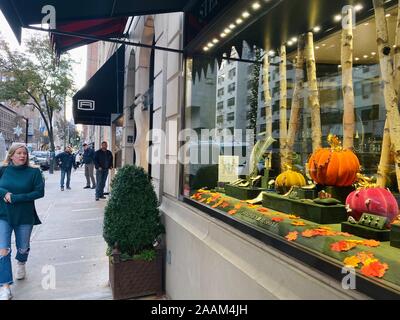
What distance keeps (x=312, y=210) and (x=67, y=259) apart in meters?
4.69

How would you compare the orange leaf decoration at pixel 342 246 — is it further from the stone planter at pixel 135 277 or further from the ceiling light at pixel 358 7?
the stone planter at pixel 135 277

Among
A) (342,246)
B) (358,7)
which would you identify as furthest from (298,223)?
(358,7)

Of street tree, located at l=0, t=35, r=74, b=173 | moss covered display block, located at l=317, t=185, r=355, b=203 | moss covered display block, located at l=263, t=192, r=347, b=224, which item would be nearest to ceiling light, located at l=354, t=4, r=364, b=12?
moss covered display block, located at l=317, t=185, r=355, b=203

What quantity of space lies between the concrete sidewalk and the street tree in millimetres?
17890

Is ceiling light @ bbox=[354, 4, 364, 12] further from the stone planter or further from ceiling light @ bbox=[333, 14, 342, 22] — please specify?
the stone planter

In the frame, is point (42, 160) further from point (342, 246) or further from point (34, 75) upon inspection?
point (342, 246)

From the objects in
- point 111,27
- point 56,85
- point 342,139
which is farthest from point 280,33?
point 56,85

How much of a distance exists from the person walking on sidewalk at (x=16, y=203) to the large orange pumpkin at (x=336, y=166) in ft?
11.9

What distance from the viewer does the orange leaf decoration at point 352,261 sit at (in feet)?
5.82

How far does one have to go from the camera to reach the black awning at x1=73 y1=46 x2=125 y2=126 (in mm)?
10617

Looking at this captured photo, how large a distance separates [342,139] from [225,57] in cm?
197

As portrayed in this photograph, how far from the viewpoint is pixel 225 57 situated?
4.14m

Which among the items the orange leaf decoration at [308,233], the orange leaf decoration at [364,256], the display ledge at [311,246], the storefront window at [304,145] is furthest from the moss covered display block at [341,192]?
the orange leaf decoration at [364,256]
